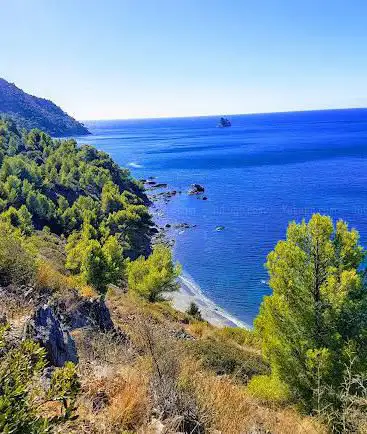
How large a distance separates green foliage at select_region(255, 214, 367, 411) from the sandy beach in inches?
860

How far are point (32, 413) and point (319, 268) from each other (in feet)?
38.3

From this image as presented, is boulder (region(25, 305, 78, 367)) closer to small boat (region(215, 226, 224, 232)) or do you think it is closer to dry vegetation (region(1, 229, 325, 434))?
dry vegetation (region(1, 229, 325, 434))

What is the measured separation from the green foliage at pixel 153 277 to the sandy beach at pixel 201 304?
2.22 metres

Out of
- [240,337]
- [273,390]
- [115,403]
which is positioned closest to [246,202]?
[240,337]

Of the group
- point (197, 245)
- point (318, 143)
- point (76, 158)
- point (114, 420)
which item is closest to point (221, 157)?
point (318, 143)

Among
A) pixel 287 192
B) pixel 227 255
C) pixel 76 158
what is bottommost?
pixel 227 255

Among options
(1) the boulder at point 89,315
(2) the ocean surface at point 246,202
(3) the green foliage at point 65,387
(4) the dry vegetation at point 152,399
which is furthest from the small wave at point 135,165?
(3) the green foliage at point 65,387

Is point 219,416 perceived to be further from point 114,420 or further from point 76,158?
point 76,158

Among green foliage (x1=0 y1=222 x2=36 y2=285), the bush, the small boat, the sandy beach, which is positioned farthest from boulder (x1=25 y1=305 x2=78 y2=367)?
the small boat

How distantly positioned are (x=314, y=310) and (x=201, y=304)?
2999cm

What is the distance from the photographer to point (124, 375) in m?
6.48

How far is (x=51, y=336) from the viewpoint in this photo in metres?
7.58

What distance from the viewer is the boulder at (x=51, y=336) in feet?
23.9

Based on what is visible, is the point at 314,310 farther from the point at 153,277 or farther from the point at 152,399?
the point at 153,277
